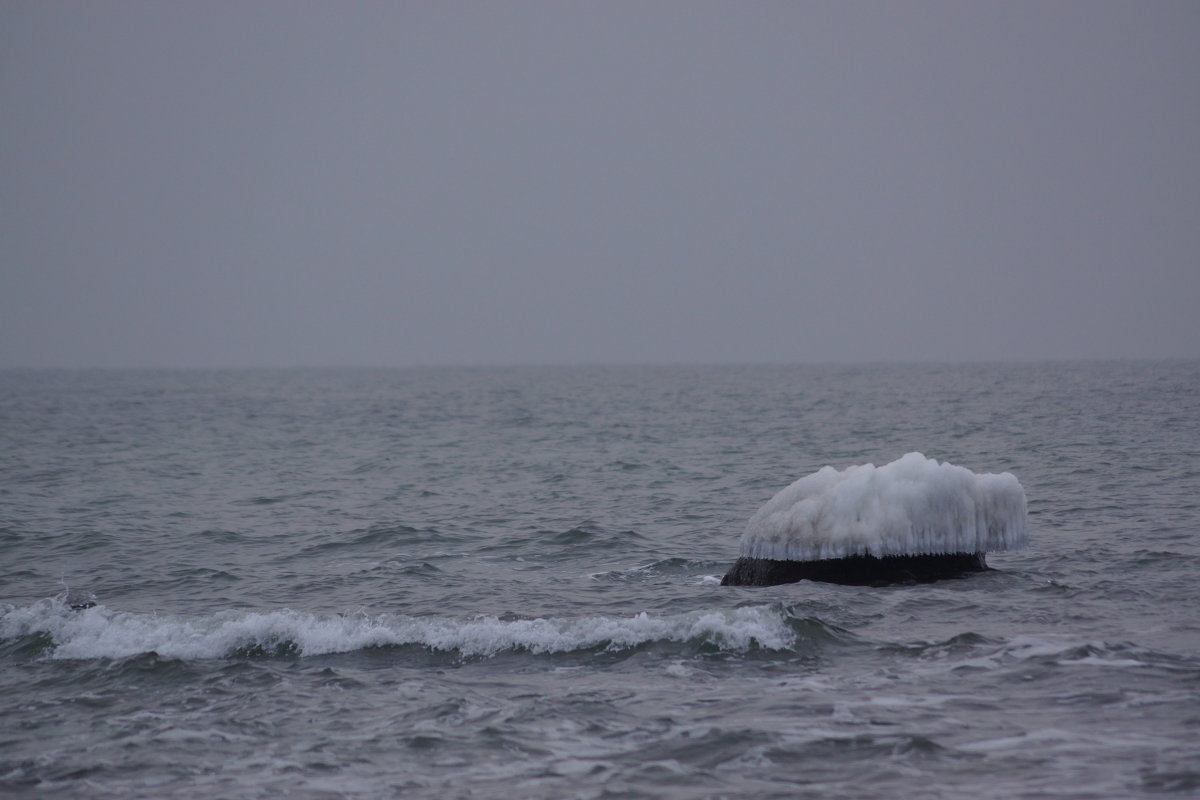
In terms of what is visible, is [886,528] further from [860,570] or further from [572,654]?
[572,654]

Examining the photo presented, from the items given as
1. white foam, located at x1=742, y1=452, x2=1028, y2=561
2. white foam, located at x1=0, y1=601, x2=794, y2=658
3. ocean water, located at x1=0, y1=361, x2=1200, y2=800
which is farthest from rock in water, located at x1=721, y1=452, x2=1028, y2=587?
white foam, located at x1=0, y1=601, x2=794, y2=658

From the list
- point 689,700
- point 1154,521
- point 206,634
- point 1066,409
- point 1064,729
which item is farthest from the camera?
point 1066,409

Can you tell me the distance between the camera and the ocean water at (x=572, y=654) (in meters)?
9.12

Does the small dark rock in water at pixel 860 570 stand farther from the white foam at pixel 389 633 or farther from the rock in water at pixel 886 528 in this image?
the white foam at pixel 389 633

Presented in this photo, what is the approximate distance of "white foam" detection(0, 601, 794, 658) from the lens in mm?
12930

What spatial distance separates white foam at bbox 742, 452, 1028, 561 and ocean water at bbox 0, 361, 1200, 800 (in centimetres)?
65

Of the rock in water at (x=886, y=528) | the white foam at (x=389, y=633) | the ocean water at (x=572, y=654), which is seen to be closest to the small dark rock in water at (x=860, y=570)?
the rock in water at (x=886, y=528)

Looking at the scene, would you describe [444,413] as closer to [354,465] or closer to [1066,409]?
[354,465]

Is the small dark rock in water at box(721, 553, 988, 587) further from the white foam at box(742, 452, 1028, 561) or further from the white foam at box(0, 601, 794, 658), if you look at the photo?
the white foam at box(0, 601, 794, 658)

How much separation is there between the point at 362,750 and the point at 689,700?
3299mm

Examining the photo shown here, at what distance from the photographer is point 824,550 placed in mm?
15383

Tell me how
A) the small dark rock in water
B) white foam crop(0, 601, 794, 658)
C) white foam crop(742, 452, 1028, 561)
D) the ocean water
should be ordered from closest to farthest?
1. the ocean water
2. white foam crop(0, 601, 794, 658)
3. white foam crop(742, 452, 1028, 561)
4. the small dark rock in water

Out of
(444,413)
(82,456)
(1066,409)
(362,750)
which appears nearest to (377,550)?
(362,750)

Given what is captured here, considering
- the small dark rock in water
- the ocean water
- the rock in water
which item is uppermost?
the rock in water
